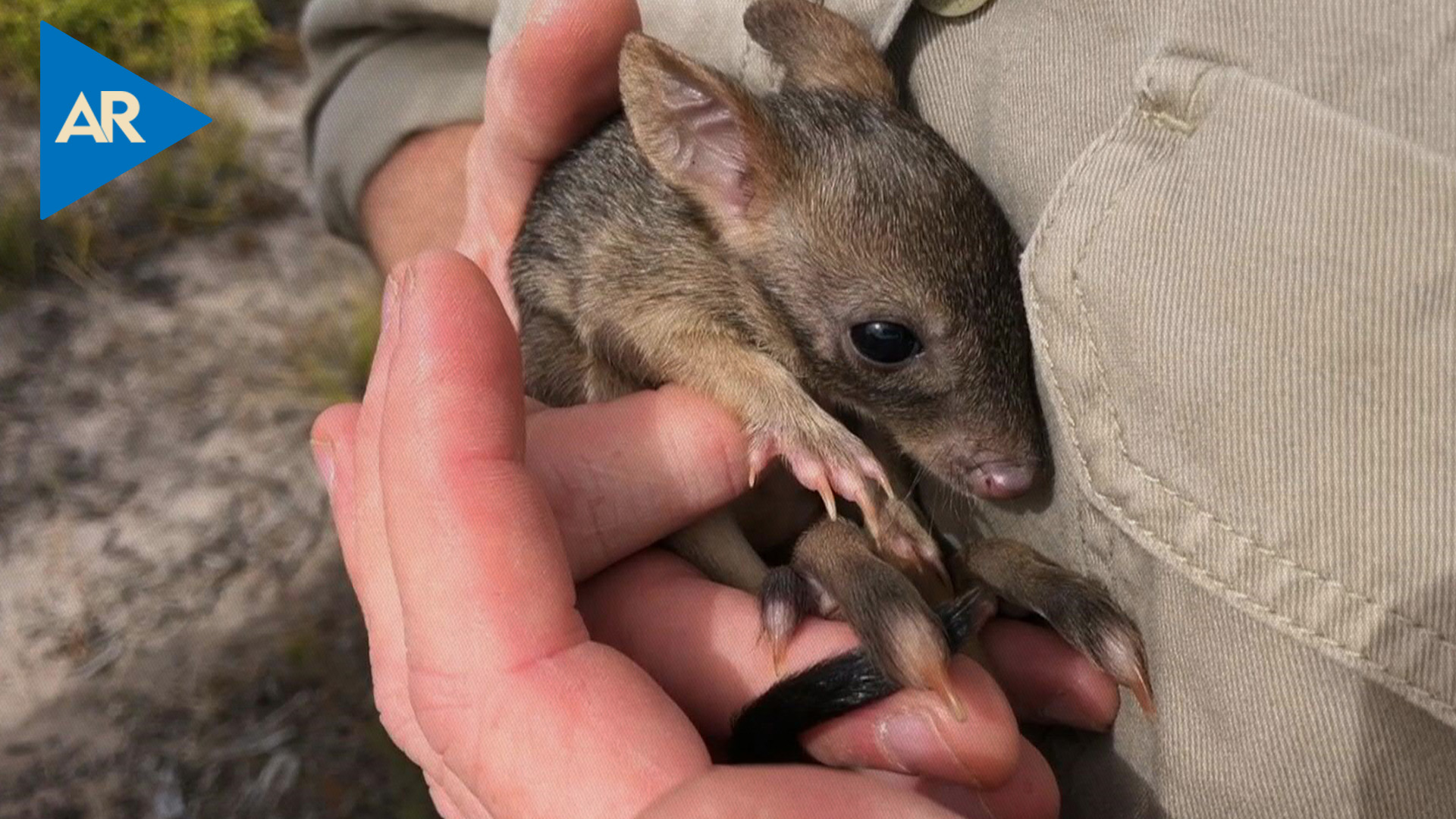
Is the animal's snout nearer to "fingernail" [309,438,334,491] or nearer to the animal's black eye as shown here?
the animal's black eye

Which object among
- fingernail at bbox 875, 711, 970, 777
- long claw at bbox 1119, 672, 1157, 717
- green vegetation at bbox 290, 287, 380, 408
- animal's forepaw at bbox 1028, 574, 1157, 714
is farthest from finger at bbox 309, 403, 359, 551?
green vegetation at bbox 290, 287, 380, 408

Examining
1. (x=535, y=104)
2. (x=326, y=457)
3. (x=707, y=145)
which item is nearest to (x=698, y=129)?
(x=707, y=145)

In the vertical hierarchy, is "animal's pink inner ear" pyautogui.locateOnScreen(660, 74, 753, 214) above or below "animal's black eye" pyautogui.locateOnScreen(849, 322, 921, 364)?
above

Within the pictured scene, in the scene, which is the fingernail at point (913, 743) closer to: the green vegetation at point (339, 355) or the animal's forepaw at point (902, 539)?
the animal's forepaw at point (902, 539)

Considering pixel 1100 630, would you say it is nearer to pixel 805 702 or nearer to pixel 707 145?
pixel 805 702

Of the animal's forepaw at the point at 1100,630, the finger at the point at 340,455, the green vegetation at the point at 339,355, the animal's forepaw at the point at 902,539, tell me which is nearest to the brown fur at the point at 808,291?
the animal's forepaw at the point at 902,539

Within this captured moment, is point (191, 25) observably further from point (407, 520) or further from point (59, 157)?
point (407, 520)
